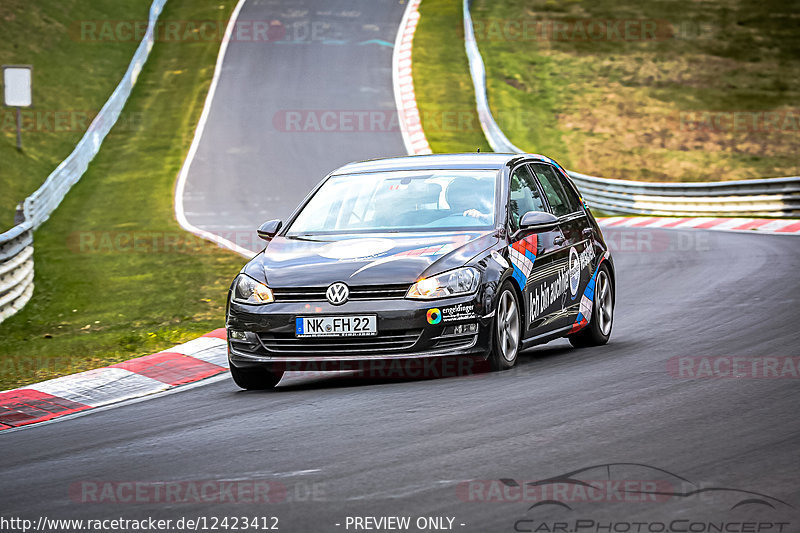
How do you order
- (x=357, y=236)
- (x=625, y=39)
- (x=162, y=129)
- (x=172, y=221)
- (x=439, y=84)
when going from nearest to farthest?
(x=357, y=236) → (x=172, y=221) → (x=162, y=129) → (x=439, y=84) → (x=625, y=39)

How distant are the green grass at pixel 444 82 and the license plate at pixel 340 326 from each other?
2182 cm

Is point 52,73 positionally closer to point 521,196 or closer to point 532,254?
point 521,196

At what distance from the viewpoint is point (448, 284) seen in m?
8.21

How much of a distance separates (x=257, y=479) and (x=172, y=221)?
1746 cm

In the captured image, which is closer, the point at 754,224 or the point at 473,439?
the point at 473,439

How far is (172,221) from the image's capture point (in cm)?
2256

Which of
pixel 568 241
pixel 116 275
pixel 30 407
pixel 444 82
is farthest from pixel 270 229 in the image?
pixel 444 82

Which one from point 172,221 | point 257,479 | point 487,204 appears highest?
point 487,204

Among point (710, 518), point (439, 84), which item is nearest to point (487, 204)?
point (710, 518)

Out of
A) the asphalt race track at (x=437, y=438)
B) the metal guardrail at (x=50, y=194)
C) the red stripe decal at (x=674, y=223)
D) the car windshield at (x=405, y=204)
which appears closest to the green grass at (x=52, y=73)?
the metal guardrail at (x=50, y=194)

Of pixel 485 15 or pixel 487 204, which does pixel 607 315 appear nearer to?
pixel 487 204

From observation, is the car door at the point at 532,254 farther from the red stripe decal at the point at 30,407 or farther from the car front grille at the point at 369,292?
the red stripe decal at the point at 30,407

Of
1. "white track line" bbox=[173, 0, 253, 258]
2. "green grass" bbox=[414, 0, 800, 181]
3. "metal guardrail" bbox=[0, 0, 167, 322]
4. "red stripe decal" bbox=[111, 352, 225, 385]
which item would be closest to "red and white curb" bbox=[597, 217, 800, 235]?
"green grass" bbox=[414, 0, 800, 181]

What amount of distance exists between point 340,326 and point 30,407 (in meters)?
2.47
